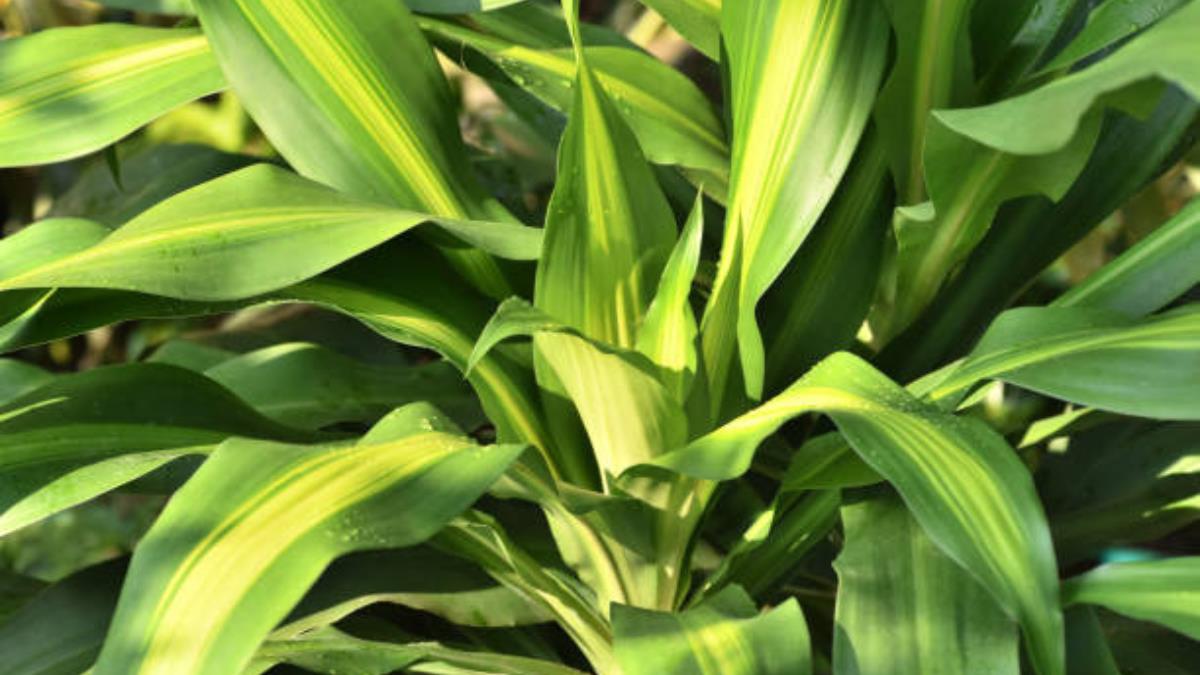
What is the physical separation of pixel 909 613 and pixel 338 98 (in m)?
0.49

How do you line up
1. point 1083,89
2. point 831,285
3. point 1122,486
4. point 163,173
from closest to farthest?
point 1083,89 → point 831,285 → point 1122,486 → point 163,173

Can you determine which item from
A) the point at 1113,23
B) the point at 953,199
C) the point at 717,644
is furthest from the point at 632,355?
the point at 1113,23

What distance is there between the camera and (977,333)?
108 centimetres

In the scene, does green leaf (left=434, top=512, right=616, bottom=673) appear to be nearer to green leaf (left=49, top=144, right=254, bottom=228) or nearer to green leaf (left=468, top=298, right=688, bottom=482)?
green leaf (left=468, top=298, right=688, bottom=482)

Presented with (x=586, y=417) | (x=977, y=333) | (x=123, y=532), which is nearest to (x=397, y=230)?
(x=586, y=417)

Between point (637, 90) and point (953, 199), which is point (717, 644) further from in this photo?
point (637, 90)

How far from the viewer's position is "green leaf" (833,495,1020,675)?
0.74 m

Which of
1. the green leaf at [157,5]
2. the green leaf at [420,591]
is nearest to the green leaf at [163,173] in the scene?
the green leaf at [157,5]

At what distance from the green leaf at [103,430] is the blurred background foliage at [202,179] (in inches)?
11.6

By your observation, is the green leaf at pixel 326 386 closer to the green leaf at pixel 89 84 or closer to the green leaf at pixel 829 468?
the green leaf at pixel 89 84

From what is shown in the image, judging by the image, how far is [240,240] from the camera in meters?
0.85

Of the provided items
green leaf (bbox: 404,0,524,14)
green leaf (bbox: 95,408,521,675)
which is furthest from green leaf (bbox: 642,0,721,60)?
green leaf (bbox: 95,408,521,675)

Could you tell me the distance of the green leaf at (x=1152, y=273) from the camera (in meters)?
0.90

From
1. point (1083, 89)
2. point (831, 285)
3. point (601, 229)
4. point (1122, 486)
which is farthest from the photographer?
point (1122, 486)
